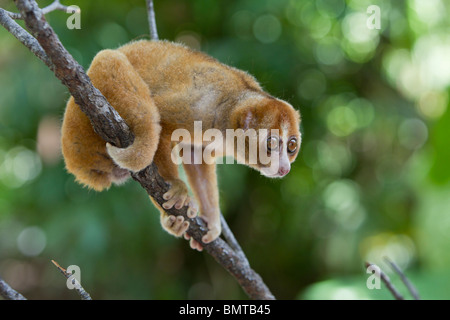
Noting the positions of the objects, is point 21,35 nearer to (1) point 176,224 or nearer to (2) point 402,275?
(1) point 176,224

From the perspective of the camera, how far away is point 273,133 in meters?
3.07

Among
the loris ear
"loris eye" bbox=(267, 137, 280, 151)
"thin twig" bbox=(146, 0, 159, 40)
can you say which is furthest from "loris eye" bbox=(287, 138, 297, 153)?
"thin twig" bbox=(146, 0, 159, 40)

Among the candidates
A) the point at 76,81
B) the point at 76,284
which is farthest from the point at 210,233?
the point at 76,81

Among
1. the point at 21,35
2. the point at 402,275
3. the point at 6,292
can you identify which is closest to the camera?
the point at 6,292

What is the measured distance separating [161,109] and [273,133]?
72cm

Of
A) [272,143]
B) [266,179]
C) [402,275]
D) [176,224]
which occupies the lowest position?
[402,275]

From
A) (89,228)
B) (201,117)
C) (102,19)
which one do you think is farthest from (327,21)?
(201,117)

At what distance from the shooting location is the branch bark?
2.07m

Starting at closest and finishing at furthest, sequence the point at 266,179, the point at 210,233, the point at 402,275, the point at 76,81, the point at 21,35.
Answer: the point at 76,81
the point at 21,35
the point at 402,275
the point at 210,233
the point at 266,179

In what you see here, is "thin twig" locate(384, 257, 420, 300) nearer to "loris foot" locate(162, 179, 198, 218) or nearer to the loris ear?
the loris ear

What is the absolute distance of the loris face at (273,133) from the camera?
308 cm

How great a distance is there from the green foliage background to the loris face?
353 centimetres

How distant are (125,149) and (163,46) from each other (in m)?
0.92

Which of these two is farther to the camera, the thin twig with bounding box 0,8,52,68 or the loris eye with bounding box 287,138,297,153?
the loris eye with bounding box 287,138,297,153
